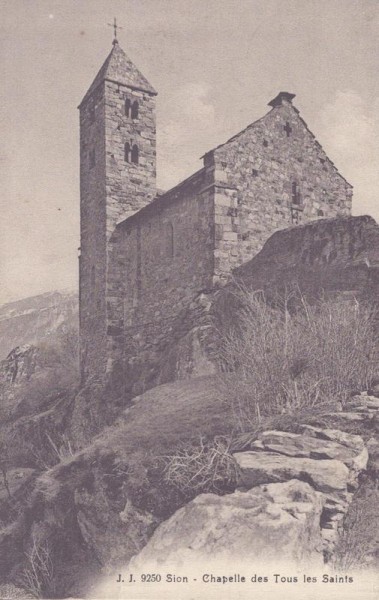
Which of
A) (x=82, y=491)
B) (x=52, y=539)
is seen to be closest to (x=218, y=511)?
(x=82, y=491)

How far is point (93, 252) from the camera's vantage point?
2209cm

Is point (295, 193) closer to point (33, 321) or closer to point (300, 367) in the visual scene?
point (300, 367)

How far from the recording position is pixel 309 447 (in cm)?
690

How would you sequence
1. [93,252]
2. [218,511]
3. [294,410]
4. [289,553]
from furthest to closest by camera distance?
[93,252] < [294,410] < [218,511] < [289,553]

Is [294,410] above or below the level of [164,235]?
below

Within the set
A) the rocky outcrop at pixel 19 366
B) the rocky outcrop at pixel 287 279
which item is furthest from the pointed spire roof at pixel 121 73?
the rocky outcrop at pixel 19 366

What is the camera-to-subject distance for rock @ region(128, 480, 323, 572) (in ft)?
18.0

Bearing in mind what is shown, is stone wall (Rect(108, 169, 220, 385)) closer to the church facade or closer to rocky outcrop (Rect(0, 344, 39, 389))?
the church facade

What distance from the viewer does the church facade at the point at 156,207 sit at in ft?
55.5

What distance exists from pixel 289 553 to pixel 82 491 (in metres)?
3.76

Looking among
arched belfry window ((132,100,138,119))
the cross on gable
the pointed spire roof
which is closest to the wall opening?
arched belfry window ((132,100,138,119))

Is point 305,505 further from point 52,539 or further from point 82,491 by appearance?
point 52,539

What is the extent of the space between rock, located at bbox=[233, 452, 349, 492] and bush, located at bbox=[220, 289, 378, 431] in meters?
1.02

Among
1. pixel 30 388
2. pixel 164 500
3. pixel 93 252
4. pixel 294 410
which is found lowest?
pixel 30 388
